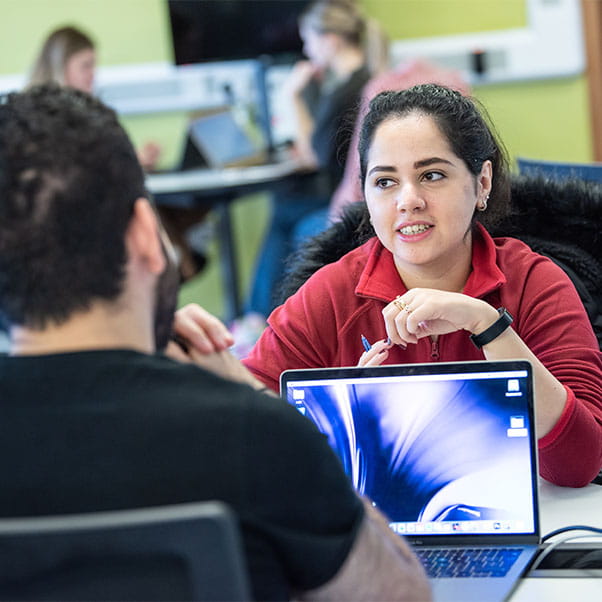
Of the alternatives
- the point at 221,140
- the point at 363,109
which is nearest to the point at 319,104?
the point at 221,140

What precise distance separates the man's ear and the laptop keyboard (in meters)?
0.53

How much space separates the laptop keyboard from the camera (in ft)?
3.95

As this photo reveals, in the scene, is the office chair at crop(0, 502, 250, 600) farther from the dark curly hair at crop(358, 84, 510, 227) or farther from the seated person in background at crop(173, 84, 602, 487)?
the dark curly hair at crop(358, 84, 510, 227)

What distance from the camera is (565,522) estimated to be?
4.42ft

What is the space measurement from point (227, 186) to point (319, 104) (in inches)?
25.1

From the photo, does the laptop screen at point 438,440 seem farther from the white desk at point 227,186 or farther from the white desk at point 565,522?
the white desk at point 227,186

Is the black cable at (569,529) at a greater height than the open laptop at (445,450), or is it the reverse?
the open laptop at (445,450)

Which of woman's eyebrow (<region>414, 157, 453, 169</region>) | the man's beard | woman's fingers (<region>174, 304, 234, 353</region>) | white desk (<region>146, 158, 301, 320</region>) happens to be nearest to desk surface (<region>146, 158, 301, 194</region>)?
white desk (<region>146, 158, 301, 320</region>)

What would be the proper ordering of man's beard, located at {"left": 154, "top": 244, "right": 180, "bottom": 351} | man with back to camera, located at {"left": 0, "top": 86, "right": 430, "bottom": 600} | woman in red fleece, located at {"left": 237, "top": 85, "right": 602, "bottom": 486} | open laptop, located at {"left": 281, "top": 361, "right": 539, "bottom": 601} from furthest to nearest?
woman in red fleece, located at {"left": 237, "top": 85, "right": 602, "bottom": 486}, open laptop, located at {"left": 281, "top": 361, "right": 539, "bottom": 601}, man's beard, located at {"left": 154, "top": 244, "right": 180, "bottom": 351}, man with back to camera, located at {"left": 0, "top": 86, "right": 430, "bottom": 600}

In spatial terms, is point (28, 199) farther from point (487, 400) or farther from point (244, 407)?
point (487, 400)

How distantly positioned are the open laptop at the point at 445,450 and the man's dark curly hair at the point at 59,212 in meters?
0.48

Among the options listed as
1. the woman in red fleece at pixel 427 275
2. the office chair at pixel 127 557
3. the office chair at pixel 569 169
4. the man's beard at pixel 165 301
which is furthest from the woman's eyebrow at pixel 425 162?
the office chair at pixel 127 557

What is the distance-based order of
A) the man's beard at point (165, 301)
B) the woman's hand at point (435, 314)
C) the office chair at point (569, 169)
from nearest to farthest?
1. the man's beard at point (165, 301)
2. the woman's hand at point (435, 314)
3. the office chair at point (569, 169)

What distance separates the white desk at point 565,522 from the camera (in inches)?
45.2
